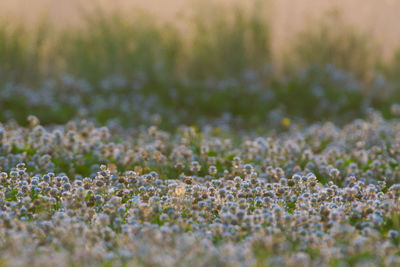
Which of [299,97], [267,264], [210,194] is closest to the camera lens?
[267,264]

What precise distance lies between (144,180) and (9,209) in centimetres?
123

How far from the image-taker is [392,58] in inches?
518

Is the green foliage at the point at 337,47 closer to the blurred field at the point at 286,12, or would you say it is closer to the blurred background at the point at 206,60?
the blurred background at the point at 206,60

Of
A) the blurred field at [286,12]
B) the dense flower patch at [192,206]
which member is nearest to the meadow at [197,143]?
the dense flower patch at [192,206]

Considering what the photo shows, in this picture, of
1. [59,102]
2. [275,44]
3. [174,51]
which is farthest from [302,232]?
[275,44]

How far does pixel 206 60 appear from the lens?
13.1 meters

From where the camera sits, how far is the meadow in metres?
3.90

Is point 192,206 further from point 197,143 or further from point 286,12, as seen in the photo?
point 286,12

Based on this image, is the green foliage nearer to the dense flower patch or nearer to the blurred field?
the blurred field

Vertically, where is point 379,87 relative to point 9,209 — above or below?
above

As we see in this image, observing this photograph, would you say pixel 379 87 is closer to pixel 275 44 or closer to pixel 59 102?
pixel 275 44

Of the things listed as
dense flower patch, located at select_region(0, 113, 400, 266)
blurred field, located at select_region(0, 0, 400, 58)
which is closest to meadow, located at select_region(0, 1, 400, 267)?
dense flower patch, located at select_region(0, 113, 400, 266)

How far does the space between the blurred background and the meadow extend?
1.5 inches

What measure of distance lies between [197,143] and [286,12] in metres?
8.00
